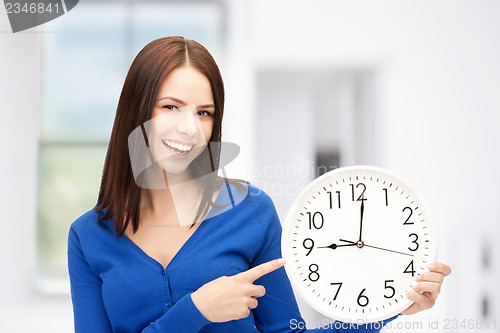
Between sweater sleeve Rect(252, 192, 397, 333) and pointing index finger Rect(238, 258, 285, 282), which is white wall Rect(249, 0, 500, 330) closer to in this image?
sweater sleeve Rect(252, 192, 397, 333)

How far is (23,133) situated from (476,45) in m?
Answer: 1.87

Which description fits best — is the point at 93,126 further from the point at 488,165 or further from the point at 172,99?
the point at 488,165

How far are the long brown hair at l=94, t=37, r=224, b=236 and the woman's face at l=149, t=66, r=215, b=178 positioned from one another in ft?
0.04

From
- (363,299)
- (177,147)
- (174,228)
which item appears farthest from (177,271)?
(363,299)

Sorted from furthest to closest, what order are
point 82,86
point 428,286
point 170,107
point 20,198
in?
point 82,86 → point 20,198 → point 170,107 → point 428,286

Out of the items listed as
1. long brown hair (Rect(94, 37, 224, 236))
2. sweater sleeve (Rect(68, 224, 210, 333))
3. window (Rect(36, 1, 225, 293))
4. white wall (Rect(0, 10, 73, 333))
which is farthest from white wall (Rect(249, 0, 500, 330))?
sweater sleeve (Rect(68, 224, 210, 333))

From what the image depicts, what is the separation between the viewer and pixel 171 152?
2.93 ft

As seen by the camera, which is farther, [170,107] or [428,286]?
[170,107]

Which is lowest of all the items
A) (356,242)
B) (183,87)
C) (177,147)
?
(356,242)

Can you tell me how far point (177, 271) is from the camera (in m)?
0.88

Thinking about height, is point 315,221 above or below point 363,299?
above

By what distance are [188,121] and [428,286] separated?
0.47 metres

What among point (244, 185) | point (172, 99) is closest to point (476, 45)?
point (244, 185)

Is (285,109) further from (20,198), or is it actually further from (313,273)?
(313,273)
